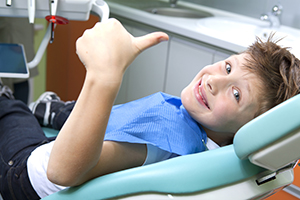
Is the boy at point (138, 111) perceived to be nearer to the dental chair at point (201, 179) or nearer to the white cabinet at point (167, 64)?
the dental chair at point (201, 179)

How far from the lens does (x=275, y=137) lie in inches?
25.8

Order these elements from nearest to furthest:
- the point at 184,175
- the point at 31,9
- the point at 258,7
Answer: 1. the point at 184,175
2. the point at 31,9
3. the point at 258,7

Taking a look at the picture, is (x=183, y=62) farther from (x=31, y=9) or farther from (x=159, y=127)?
(x=159, y=127)

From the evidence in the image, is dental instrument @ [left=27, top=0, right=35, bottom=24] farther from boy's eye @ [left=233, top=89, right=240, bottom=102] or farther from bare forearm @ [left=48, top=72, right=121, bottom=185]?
boy's eye @ [left=233, top=89, right=240, bottom=102]

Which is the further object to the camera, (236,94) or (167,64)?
(167,64)

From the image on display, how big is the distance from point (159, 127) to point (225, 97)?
7.5 inches

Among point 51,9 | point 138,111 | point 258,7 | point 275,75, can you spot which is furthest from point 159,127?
point 258,7

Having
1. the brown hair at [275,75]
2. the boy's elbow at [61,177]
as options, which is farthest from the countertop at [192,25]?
the boy's elbow at [61,177]

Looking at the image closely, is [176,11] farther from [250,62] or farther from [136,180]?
[136,180]

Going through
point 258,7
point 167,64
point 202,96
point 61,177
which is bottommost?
point 167,64

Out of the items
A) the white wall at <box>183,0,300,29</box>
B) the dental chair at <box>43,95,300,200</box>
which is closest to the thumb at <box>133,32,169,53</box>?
the dental chair at <box>43,95,300,200</box>

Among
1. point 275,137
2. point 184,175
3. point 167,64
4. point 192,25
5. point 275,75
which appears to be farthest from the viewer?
point 167,64

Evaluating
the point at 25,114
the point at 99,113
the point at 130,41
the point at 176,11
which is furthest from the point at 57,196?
the point at 176,11

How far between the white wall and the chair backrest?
1.68 metres
